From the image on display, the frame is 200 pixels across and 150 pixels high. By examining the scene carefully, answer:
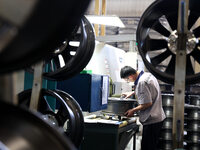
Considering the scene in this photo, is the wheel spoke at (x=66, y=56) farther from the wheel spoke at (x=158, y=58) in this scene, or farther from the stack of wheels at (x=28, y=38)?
the stack of wheels at (x=28, y=38)

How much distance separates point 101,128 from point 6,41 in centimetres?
259

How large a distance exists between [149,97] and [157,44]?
58.1 inches

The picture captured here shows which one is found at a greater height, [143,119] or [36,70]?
[36,70]

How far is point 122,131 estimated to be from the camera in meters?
3.16

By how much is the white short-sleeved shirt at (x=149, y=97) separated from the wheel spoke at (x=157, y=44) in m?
1.41

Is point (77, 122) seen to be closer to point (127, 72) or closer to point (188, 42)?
point (188, 42)

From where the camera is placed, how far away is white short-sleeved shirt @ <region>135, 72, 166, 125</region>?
318cm

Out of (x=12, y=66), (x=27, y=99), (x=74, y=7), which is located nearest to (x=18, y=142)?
(x=12, y=66)

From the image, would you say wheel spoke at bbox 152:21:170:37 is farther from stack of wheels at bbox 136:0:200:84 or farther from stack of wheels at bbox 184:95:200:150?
stack of wheels at bbox 184:95:200:150

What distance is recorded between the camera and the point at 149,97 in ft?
10.4

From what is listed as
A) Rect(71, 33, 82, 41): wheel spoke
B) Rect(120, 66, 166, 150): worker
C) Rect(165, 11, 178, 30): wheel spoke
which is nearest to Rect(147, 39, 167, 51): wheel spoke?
Rect(165, 11, 178, 30): wheel spoke

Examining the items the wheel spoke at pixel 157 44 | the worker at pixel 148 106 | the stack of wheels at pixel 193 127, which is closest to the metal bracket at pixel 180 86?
the wheel spoke at pixel 157 44

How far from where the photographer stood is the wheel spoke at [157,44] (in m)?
1.76

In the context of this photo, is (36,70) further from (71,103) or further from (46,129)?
(46,129)
